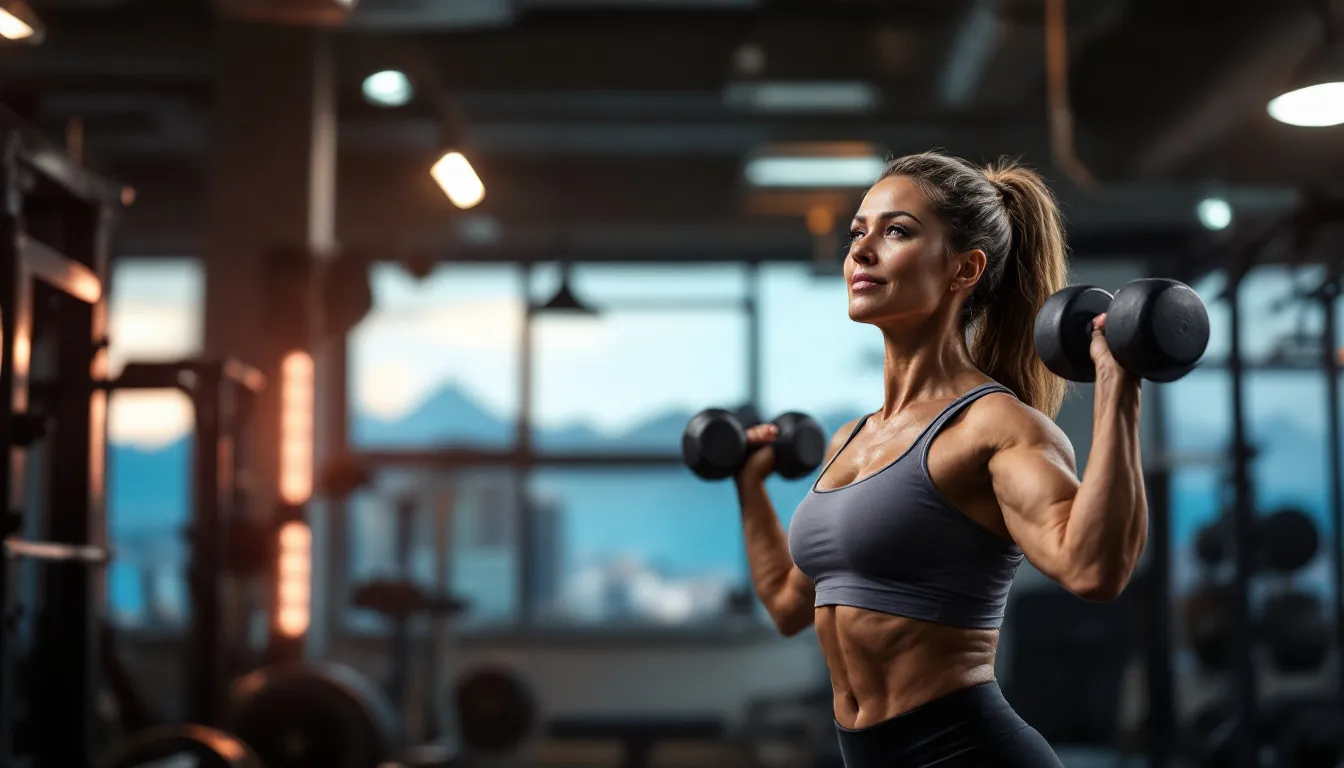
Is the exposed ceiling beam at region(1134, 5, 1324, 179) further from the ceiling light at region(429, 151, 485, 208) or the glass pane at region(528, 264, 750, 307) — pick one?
the ceiling light at region(429, 151, 485, 208)

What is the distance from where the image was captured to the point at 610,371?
8930 millimetres

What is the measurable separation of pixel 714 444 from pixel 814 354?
708cm

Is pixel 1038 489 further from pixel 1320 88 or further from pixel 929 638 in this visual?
pixel 1320 88

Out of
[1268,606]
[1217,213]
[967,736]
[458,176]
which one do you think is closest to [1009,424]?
[967,736]

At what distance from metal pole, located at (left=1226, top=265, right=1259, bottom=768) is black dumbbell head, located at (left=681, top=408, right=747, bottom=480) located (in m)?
3.91

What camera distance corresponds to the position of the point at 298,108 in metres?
6.11

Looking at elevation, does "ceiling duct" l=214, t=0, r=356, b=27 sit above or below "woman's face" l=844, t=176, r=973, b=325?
above

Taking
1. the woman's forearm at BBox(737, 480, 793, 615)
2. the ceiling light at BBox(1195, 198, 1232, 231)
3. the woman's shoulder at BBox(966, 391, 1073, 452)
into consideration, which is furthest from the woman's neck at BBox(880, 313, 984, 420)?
the ceiling light at BBox(1195, 198, 1232, 231)

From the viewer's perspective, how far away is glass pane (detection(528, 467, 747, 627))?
8.77 m

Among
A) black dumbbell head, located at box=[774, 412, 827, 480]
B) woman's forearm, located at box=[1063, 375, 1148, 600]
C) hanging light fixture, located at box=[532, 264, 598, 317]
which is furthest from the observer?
hanging light fixture, located at box=[532, 264, 598, 317]

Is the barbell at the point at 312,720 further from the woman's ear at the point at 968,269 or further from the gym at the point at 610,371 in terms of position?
the woman's ear at the point at 968,269

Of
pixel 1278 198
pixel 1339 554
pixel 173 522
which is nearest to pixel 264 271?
pixel 173 522

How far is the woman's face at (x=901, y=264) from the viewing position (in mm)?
1479

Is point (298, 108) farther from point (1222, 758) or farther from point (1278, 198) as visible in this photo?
point (1278, 198)
